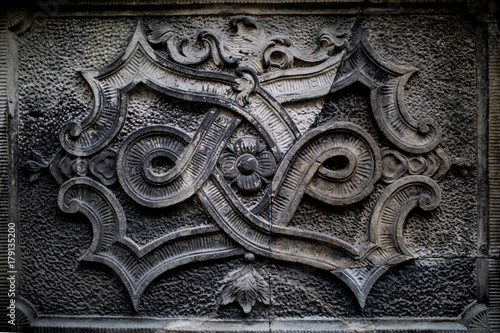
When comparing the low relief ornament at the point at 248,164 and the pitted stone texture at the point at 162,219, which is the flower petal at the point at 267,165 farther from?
the pitted stone texture at the point at 162,219

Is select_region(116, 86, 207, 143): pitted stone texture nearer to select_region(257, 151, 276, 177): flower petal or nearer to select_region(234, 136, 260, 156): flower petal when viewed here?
select_region(234, 136, 260, 156): flower petal

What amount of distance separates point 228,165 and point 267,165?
20cm

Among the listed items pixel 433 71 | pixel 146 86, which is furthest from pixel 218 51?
pixel 433 71

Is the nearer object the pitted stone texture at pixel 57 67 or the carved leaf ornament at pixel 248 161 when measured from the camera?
the carved leaf ornament at pixel 248 161

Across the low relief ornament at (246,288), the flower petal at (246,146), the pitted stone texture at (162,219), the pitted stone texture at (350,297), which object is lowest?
the pitted stone texture at (350,297)

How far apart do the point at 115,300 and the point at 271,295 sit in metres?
0.79

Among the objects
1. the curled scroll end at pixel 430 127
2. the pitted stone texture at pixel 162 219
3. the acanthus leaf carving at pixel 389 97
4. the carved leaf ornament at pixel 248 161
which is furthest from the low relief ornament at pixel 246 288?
the curled scroll end at pixel 430 127

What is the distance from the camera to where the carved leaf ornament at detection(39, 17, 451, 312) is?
2.20 m

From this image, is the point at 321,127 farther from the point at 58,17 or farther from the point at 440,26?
the point at 58,17

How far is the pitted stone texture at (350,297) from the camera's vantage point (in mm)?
2230

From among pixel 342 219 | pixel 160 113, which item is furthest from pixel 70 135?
pixel 342 219

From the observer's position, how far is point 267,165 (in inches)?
87.7

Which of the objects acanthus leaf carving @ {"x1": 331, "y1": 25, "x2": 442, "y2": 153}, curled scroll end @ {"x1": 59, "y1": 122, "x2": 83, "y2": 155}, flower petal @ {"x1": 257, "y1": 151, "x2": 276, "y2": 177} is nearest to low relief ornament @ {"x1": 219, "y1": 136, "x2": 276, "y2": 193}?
flower petal @ {"x1": 257, "y1": 151, "x2": 276, "y2": 177}

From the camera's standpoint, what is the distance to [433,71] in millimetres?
2287
